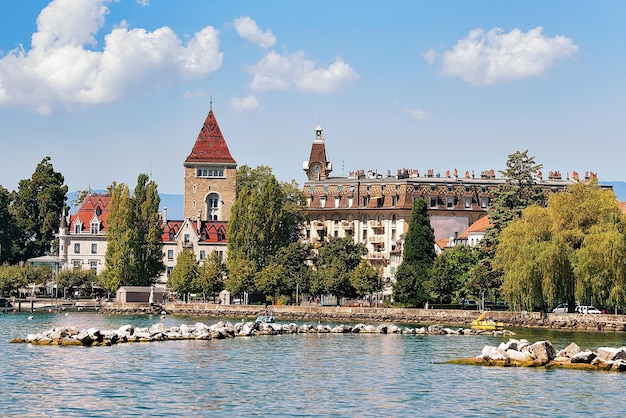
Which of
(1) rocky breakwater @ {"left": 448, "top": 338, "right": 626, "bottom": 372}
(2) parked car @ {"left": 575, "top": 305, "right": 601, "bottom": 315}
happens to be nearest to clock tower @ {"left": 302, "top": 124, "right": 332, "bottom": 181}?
(2) parked car @ {"left": 575, "top": 305, "right": 601, "bottom": 315}

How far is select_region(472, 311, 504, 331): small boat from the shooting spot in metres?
83.0

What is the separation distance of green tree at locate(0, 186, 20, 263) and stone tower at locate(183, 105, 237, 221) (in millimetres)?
18700

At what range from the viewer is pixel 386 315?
317 feet

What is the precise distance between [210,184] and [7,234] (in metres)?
22.4

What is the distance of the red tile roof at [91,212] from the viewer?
454 ft

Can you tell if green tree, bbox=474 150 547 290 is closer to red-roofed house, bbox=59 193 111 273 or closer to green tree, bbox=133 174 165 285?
green tree, bbox=133 174 165 285

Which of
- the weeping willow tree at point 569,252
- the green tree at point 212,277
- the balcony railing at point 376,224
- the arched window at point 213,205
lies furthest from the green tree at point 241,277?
the weeping willow tree at point 569,252

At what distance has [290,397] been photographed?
1800 inches

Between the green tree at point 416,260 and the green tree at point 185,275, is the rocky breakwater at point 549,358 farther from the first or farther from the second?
the green tree at point 185,275

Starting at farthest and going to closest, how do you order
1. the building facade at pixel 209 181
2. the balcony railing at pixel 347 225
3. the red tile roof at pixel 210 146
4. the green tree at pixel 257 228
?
the red tile roof at pixel 210 146
the building facade at pixel 209 181
the balcony railing at pixel 347 225
the green tree at pixel 257 228

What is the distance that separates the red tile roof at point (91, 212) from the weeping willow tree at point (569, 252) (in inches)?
2530

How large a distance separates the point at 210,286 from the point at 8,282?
23.2 metres

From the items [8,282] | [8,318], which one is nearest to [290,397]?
[8,318]

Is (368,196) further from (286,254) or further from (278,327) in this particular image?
(278,327)
